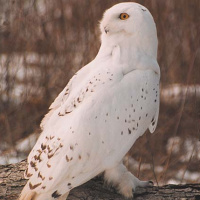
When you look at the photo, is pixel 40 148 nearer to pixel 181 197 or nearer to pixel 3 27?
pixel 181 197

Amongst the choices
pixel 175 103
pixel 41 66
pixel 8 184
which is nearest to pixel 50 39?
pixel 41 66

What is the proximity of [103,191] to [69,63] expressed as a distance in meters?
1.79

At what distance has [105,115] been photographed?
222 centimetres

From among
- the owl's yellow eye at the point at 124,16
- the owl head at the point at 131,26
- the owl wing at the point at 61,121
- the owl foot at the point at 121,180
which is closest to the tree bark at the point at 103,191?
the owl foot at the point at 121,180

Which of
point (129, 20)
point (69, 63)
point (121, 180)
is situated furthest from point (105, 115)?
point (69, 63)

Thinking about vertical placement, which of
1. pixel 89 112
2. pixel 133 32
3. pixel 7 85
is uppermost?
pixel 133 32

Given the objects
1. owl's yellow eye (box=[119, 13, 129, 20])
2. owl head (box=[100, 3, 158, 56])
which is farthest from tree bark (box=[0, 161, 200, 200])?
owl's yellow eye (box=[119, 13, 129, 20])

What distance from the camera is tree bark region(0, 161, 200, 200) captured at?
7.95 ft

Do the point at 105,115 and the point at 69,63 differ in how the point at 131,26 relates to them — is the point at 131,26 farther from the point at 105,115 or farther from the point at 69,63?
the point at 69,63

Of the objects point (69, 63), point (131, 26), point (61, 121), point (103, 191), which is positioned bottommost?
point (103, 191)

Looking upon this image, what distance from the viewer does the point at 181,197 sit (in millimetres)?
2438

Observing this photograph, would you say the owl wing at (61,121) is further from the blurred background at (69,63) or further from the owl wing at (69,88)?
the blurred background at (69,63)

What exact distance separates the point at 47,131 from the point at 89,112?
231 mm

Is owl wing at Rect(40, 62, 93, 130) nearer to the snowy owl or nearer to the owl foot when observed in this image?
the snowy owl
